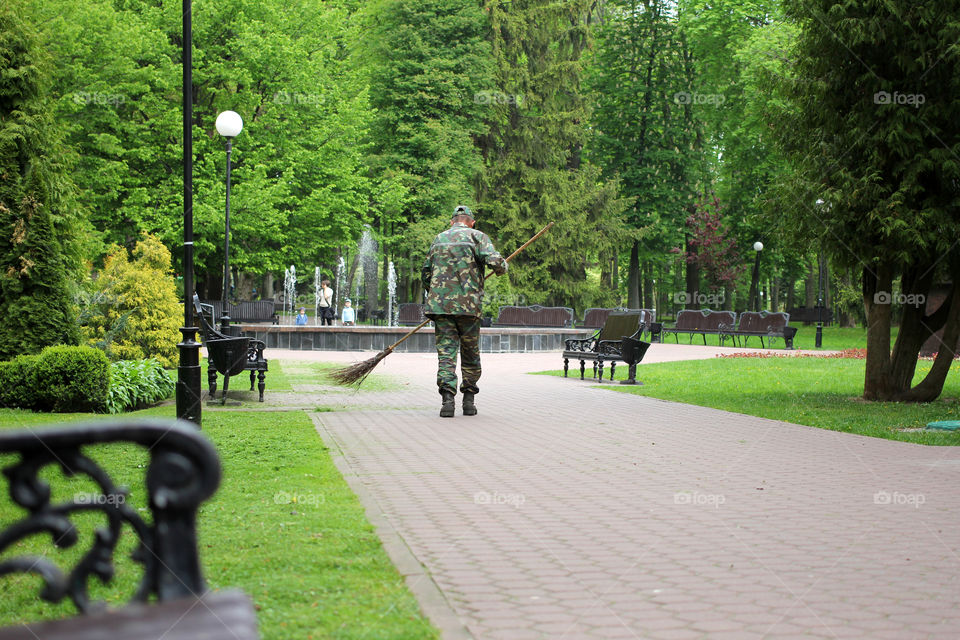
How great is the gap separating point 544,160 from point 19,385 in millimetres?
34855

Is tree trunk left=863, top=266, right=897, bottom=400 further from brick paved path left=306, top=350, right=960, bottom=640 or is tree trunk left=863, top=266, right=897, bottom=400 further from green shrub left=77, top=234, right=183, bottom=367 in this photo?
green shrub left=77, top=234, right=183, bottom=367

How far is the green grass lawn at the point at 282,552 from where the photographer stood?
3809mm

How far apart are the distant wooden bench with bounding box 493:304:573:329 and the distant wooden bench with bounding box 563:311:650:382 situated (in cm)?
1488

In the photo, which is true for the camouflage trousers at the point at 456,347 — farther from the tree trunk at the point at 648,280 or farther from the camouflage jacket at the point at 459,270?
the tree trunk at the point at 648,280

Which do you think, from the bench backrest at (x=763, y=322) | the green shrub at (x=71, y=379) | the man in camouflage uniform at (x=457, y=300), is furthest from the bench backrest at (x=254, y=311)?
the man in camouflage uniform at (x=457, y=300)

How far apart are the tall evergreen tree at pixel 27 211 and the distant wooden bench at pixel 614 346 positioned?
9.08 metres

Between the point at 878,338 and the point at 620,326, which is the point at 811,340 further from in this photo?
the point at 878,338

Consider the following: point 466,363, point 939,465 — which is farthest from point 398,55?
point 939,465

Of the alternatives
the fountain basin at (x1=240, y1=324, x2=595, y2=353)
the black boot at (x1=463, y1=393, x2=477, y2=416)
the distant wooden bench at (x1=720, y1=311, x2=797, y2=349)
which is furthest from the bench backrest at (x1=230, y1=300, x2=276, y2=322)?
the black boot at (x1=463, y1=393, x2=477, y2=416)

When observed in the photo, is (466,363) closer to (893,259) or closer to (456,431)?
(456,431)

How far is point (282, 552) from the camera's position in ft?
15.8

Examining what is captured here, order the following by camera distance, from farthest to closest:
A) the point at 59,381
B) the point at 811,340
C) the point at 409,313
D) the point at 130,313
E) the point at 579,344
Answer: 1. the point at 811,340
2. the point at 409,313
3. the point at 579,344
4. the point at 130,313
5. the point at 59,381

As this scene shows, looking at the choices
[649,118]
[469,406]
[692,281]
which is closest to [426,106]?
[649,118]

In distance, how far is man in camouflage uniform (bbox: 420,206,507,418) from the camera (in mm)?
11273
